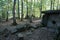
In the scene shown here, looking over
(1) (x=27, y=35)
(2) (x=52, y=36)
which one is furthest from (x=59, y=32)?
(1) (x=27, y=35)

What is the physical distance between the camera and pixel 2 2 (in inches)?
1173

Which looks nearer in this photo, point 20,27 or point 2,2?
point 20,27

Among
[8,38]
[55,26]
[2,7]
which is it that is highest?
[2,7]

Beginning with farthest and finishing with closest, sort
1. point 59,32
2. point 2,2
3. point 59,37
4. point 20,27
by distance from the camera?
point 2,2, point 20,27, point 59,32, point 59,37

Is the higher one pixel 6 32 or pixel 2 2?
pixel 2 2

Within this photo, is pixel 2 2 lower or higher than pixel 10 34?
higher

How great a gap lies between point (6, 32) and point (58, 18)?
7.34 metres

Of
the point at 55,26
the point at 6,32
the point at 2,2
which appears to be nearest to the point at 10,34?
the point at 6,32

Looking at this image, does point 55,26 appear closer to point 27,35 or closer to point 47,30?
point 47,30

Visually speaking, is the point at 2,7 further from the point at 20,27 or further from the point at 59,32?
the point at 59,32

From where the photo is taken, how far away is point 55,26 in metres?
18.5

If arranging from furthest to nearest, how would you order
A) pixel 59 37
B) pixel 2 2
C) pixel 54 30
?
pixel 2 2, pixel 54 30, pixel 59 37

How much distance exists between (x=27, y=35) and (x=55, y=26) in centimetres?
411

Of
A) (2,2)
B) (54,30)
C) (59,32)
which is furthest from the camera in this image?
(2,2)
